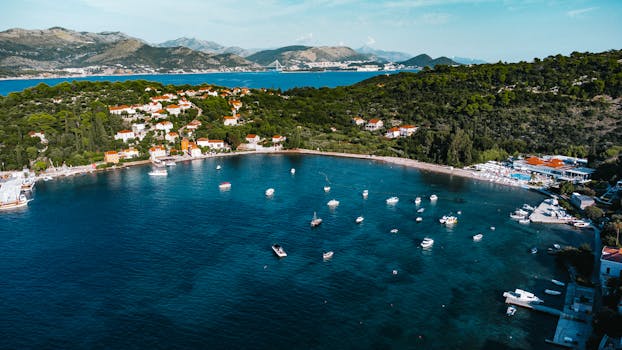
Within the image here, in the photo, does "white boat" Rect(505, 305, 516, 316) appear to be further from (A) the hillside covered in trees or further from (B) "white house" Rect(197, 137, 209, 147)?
(B) "white house" Rect(197, 137, 209, 147)

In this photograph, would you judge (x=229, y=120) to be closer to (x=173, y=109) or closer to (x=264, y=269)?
(x=173, y=109)

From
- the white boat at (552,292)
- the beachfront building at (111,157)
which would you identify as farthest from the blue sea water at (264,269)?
the beachfront building at (111,157)

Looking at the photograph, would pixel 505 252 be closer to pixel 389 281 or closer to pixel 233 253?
pixel 389 281

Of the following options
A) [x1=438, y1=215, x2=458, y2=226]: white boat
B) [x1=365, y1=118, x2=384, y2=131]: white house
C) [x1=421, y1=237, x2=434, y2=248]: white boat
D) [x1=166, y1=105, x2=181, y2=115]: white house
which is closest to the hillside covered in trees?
[x1=365, y1=118, x2=384, y2=131]: white house

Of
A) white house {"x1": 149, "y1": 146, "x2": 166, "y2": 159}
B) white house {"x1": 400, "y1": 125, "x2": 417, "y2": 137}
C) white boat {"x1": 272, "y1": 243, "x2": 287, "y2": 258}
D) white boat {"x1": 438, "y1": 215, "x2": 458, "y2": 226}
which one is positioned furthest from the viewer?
white house {"x1": 400, "y1": 125, "x2": 417, "y2": 137}

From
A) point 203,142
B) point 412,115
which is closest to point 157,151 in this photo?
point 203,142

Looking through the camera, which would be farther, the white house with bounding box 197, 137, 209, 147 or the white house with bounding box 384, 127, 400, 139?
the white house with bounding box 384, 127, 400, 139

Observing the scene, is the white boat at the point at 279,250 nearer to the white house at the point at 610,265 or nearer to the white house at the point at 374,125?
the white house at the point at 610,265

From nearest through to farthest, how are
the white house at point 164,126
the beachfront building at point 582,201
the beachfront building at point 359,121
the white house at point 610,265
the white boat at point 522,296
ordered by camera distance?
the white boat at point 522,296
the white house at point 610,265
the beachfront building at point 582,201
the white house at point 164,126
the beachfront building at point 359,121
